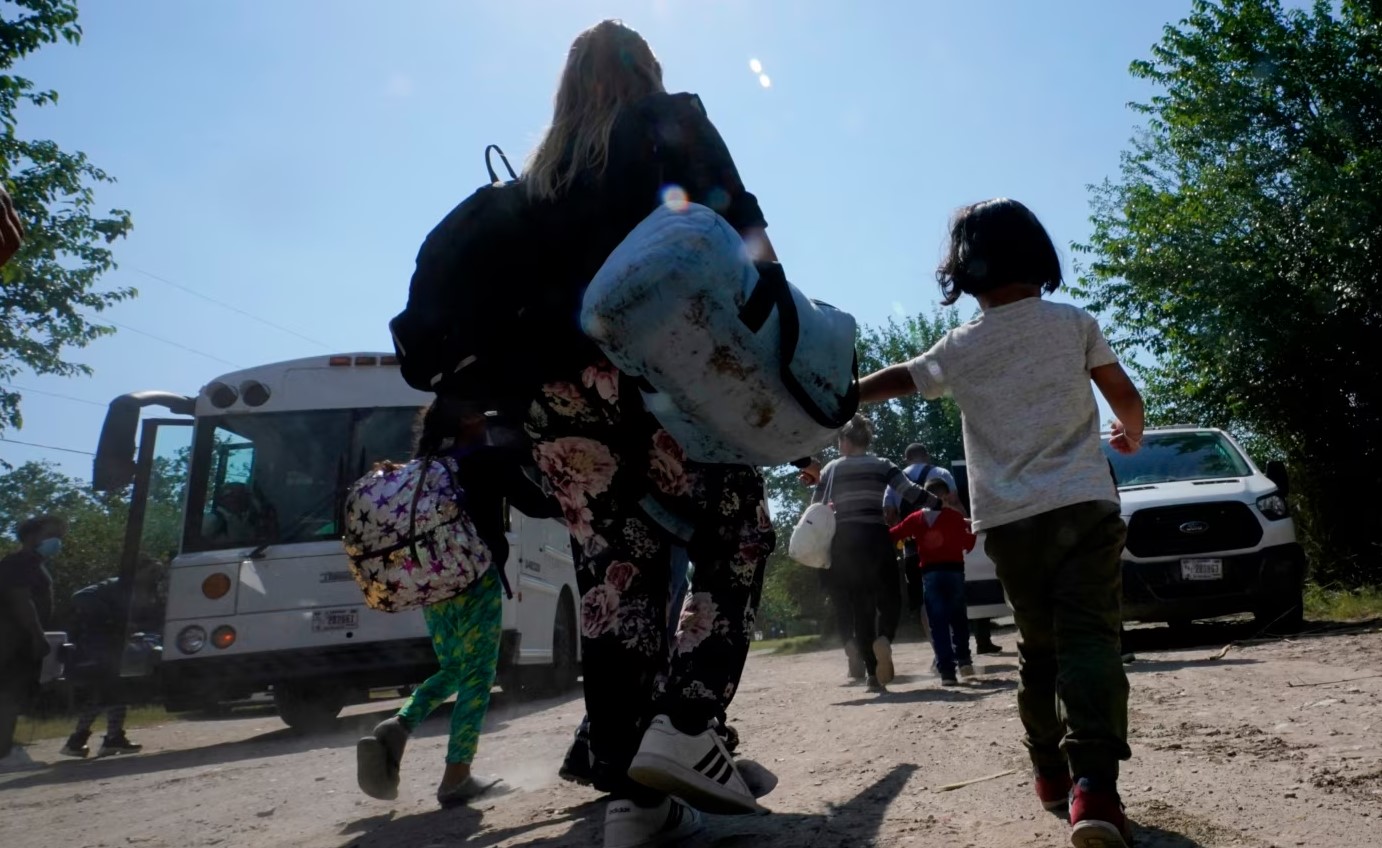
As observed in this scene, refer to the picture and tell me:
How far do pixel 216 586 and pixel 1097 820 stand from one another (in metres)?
7.87

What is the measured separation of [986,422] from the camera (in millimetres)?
3168

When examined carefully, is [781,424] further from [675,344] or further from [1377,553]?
[1377,553]

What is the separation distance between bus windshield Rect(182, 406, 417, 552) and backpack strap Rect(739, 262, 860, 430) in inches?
279

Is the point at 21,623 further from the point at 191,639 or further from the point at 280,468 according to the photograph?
the point at 280,468

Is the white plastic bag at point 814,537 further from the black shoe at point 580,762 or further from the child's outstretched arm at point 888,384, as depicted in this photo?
the child's outstretched arm at point 888,384

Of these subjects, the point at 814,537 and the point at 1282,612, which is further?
the point at 1282,612

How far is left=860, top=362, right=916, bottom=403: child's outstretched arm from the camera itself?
313 centimetres

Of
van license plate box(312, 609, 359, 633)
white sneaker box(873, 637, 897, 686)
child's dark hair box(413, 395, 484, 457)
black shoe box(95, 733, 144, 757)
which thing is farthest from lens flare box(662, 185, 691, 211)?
black shoe box(95, 733, 144, 757)

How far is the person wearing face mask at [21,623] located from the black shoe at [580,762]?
7515 millimetres

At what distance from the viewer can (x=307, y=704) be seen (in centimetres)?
962

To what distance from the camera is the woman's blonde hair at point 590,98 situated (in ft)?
9.40

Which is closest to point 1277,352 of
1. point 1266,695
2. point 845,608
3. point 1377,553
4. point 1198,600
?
point 1377,553

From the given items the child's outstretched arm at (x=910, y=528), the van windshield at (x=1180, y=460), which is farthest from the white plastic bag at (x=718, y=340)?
the van windshield at (x=1180, y=460)

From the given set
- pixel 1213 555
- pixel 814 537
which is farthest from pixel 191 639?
pixel 1213 555
